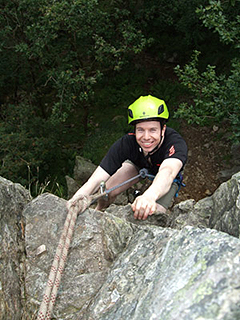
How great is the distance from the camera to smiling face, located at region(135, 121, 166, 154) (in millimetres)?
3996

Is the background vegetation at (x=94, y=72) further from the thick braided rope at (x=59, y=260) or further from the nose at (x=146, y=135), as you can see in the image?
the thick braided rope at (x=59, y=260)

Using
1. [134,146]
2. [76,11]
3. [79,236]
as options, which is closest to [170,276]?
[79,236]

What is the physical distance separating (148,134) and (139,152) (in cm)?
47

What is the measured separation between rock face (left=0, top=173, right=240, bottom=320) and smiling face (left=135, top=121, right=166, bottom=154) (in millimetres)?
942

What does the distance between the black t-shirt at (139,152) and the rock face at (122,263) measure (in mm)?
771

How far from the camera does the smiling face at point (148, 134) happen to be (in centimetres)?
400

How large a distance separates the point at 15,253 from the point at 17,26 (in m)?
8.20

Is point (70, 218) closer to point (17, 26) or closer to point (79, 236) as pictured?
point (79, 236)

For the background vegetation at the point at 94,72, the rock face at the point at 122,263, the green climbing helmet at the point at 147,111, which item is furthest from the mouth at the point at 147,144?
the background vegetation at the point at 94,72

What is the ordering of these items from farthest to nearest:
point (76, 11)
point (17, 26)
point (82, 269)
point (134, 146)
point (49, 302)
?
point (17, 26) → point (76, 11) → point (134, 146) → point (82, 269) → point (49, 302)

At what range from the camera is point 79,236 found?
297cm

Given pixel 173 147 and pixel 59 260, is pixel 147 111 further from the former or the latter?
pixel 59 260

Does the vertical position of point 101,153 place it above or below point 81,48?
below

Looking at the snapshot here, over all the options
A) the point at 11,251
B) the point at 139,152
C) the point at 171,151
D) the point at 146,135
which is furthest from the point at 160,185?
the point at 11,251
